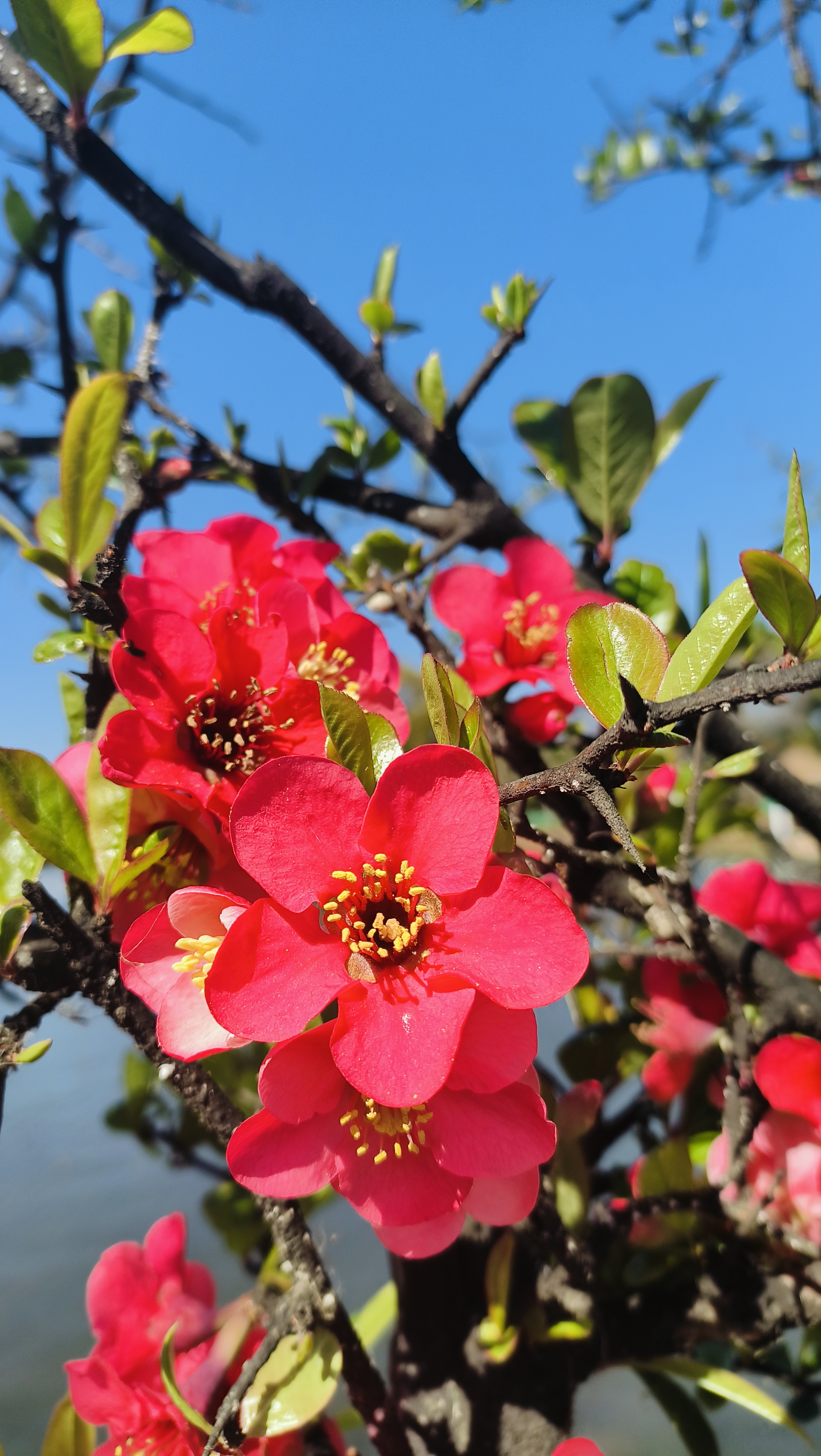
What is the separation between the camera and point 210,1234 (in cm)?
86

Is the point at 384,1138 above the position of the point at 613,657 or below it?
below

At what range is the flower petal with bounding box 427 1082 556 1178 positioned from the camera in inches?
11.4

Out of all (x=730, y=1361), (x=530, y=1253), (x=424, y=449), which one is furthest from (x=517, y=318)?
(x=730, y=1361)

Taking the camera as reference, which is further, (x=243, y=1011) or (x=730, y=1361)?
(x=730, y=1361)

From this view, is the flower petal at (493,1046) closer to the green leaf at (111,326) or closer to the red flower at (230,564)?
the red flower at (230,564)

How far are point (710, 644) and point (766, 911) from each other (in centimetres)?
46

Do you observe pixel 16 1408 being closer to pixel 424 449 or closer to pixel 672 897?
pixel 672 897

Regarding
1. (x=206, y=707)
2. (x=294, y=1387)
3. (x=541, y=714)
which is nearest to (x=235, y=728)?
(x=206, y=707)

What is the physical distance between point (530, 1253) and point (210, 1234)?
43cm

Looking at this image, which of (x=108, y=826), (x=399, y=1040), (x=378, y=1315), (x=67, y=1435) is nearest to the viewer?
(x=399, y=1040)

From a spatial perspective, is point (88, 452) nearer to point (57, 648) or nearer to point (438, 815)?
point (57, 648)

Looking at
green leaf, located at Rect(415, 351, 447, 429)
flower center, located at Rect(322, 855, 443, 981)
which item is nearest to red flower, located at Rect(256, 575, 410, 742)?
flower center, located at Rect(322, 855, 443, 981)

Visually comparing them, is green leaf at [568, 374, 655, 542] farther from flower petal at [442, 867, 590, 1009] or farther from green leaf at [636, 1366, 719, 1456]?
green leaf at [636, 1366, 719, 1456]

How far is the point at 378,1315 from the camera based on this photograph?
0.61 meters
